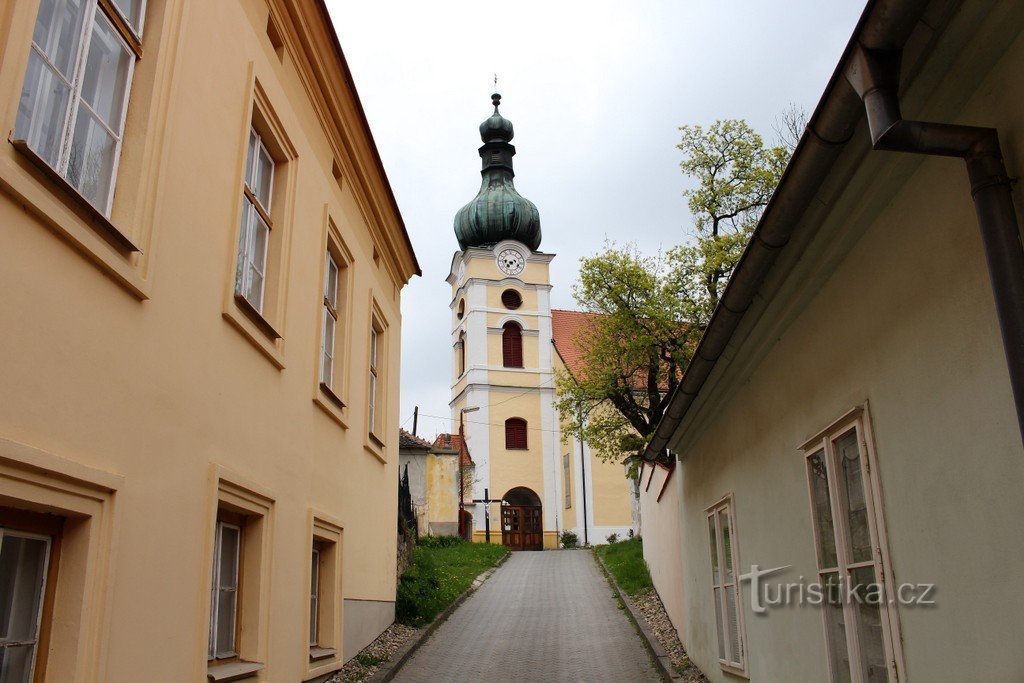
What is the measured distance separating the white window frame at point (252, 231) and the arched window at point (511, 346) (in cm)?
3499

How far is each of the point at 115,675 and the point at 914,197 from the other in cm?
446

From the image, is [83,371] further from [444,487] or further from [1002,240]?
[444,487]

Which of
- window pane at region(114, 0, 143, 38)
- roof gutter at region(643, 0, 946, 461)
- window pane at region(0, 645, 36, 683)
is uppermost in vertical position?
window pane at region(114, 0, 143, 38)

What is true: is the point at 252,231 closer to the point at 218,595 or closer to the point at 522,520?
the point at 218,595

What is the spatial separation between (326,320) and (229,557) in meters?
3.63

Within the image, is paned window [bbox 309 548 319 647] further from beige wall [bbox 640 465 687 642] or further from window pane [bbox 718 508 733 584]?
beige wall [bbox 640 465 687 642]

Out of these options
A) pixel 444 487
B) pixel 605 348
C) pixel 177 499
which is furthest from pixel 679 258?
pixel 177 499

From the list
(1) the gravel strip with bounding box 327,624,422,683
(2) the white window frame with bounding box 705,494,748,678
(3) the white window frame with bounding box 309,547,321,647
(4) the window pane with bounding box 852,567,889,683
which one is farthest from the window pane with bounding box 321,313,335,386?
(4) the window pane with bounding box 852,567,889,683

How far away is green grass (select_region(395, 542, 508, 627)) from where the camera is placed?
14.0 m

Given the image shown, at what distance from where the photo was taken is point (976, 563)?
3.61 meters

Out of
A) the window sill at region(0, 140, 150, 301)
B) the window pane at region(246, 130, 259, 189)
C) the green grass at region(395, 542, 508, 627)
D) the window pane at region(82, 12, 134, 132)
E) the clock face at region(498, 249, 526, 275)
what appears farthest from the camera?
the clock face at region(498, 249, 526, 275)

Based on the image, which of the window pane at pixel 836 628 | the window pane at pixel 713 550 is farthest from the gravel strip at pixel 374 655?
the window pane at pixel 836 628

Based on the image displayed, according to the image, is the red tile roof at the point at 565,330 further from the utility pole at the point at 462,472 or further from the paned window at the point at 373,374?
the paned window at the point at 373,374

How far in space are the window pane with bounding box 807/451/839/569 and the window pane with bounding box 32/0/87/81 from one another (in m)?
4.73
